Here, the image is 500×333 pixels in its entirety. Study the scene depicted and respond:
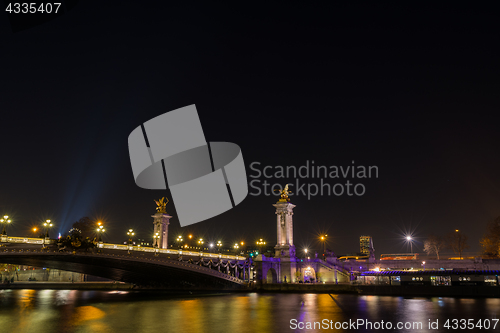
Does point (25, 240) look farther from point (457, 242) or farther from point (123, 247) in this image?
point (457, 242)

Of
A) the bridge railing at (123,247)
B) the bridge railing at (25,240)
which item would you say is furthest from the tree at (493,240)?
the bridge railing at (25,240)

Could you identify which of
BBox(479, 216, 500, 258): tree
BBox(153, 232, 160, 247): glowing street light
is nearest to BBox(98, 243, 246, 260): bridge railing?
BBox(153, 232, 160, 247): glowing street light

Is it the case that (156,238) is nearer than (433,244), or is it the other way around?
(156,238)

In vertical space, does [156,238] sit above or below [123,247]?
above

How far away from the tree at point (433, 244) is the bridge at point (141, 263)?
5773 centimetres

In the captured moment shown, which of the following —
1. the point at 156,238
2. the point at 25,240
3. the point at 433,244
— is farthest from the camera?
the point at 433,244

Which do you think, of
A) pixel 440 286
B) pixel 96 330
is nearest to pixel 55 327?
pixel 96 330

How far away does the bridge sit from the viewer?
40.1 meters

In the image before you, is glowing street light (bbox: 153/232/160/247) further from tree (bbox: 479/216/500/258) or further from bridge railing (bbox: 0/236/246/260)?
tree (bbox: 479/216/500/258)

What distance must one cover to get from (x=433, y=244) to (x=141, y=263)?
80.7 metres

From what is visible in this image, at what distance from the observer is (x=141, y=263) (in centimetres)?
4812

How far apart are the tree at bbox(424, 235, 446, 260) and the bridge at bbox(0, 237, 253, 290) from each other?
2273 inches

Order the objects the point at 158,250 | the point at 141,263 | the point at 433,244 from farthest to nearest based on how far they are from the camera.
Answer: the point at 433,244 < the point at 158,250 < the point at 141,263

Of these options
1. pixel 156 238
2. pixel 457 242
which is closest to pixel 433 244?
pixel 457 242
